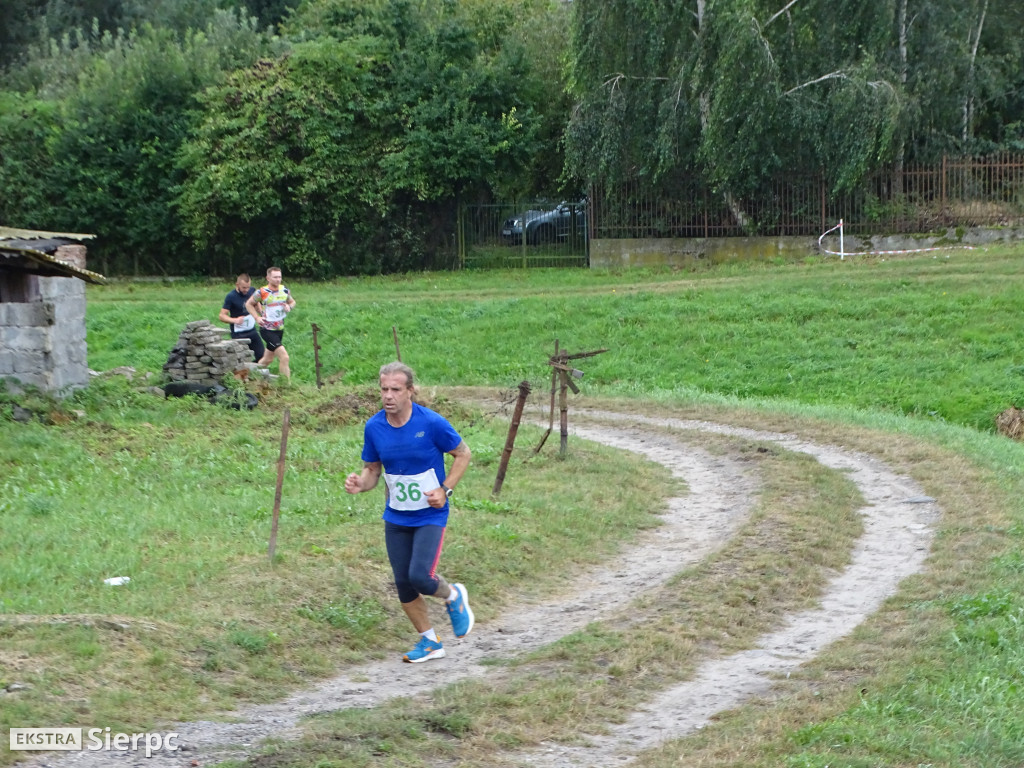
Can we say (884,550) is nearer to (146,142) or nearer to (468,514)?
(468,514)

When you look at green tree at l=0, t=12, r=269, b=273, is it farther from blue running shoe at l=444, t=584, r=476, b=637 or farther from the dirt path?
blue running shoe at l=444, t=584, r=476, b=637

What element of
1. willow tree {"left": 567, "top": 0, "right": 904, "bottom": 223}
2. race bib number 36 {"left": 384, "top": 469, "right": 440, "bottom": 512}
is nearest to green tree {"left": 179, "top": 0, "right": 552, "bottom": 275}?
willow tree {"left": 567, "top": 0, "right": 904, "bottom": 223}

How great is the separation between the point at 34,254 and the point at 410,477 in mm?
10847

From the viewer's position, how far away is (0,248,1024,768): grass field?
6.04 metres

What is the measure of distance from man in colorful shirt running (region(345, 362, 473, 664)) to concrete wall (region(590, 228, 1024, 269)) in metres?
23.9

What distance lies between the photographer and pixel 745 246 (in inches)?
1188

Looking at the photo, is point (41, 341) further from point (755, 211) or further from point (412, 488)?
point (755, 211)

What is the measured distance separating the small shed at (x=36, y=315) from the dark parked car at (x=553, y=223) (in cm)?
1733

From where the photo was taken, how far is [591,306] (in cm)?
2473

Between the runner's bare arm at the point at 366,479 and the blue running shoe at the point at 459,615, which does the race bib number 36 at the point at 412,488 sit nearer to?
the runner's bare arm at the point at 366,479

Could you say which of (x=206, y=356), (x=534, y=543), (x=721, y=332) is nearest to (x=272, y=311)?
(x=206, y=356)

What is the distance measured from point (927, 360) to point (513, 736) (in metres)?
16.8

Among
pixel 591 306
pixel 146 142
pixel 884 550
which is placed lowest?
pixel 884 550

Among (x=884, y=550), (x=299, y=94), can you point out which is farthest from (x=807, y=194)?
(x=884, y=550)
